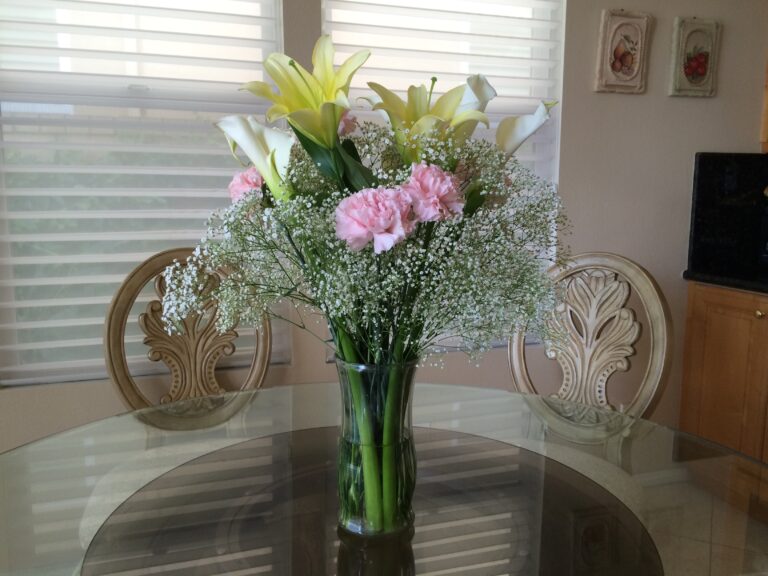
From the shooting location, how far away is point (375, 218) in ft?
2.22

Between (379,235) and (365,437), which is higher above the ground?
(379,235)

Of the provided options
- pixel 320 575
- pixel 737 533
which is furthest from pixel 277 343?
pixel 737 533

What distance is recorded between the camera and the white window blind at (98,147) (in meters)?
1.70

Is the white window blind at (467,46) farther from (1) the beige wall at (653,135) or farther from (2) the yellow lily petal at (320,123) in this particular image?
(2) the yellow lily petal at (320,123)

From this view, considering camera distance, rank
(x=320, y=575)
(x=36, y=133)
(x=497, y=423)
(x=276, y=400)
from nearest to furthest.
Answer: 1. (x=320, y=575)
2. (x=497, y=423)
3. (x=276, y=400)
4. (x=36, y=133)

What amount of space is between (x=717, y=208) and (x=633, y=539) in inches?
68.9

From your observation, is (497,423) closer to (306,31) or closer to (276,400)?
(276,400)

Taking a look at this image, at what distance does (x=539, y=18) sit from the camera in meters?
2.12

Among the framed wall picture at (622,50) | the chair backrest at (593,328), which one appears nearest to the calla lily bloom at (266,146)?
the chair backrest at (593,328)

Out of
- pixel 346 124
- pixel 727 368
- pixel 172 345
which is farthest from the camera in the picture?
pixel 727 368

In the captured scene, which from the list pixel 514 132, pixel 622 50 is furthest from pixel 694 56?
Result: pixel 514 132

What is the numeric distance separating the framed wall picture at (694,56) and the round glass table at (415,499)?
1.37 metres

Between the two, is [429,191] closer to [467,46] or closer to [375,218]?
[375,218]

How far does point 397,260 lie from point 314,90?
0.23m
